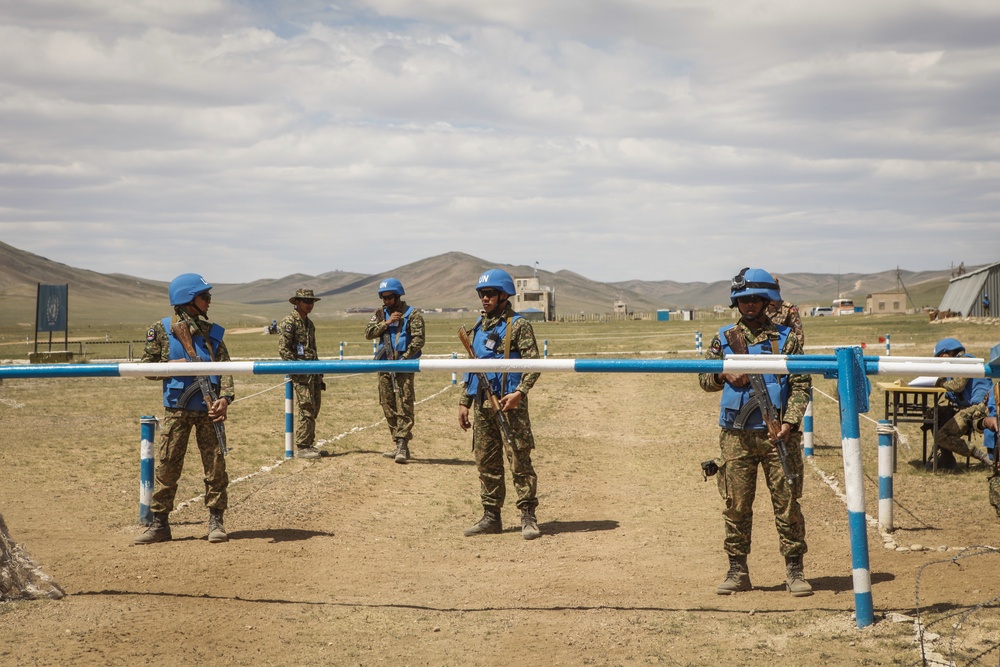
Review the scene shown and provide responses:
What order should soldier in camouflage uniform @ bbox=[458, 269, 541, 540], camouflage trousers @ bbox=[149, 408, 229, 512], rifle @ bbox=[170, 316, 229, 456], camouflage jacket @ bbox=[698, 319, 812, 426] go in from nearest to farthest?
1. camouflage jacket @ bbox=[698, 319, 812, 426]
2. rifle @ bbox=[170, 316, 229, 456]
3. camouflage trousers @ bbox=[149, 408, 229, 512]
4. soldier in camouflage uniform @ bbox=[458, 269, 541, 540]

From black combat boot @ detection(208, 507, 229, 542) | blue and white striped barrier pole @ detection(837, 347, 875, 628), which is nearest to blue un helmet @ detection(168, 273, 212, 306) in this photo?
black combat boot @ detection(208, 507, 229, 542)

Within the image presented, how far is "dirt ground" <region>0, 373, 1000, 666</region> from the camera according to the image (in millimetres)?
5590

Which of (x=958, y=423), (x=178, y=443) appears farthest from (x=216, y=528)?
(x=958, y=423)

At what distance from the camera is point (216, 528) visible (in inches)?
343

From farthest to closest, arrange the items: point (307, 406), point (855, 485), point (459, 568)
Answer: point (307, 406) → point (459, 568) → point (855, 485)

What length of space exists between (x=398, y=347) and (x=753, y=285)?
7.18m

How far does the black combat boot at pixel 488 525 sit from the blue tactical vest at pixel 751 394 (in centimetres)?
304

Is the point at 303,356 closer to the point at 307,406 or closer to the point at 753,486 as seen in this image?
the point at 307,406

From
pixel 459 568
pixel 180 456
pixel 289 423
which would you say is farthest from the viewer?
pixel 289 423

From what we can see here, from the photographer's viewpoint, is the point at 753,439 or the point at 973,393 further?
the point at 973,393

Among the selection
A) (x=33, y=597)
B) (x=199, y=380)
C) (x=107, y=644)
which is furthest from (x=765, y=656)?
(x=199, y=380)

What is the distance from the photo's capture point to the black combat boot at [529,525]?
29.2 ft

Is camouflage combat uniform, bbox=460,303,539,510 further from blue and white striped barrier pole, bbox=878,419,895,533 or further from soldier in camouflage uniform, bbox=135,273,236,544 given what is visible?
blue and white striped barrier pole, bbox=878,419,895,533

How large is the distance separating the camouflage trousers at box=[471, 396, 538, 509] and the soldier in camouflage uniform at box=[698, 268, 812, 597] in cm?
242
